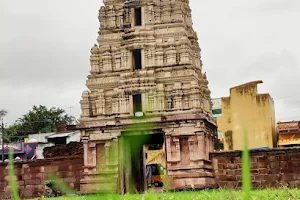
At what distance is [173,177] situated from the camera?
54.6ft

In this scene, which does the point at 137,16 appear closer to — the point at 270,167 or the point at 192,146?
the point at 192,146

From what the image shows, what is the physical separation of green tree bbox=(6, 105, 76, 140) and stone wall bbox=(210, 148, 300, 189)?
30535 mm

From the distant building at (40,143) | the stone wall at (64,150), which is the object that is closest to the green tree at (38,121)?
the distant building at (40,143)

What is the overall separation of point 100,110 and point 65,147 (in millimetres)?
4689

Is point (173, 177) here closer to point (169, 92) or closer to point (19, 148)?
point (169, 92)

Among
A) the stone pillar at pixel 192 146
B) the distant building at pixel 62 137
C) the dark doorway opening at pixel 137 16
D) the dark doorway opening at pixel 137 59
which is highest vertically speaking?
the dark doorway opening at pixel 137 16

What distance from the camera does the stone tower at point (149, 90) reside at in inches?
658

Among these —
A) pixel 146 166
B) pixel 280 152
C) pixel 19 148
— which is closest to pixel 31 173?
pixel 146 166

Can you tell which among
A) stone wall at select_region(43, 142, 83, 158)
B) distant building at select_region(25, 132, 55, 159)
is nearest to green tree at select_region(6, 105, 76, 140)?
distant building at select_region(25, 132, 55, 159)

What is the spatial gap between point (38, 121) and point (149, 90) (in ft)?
95.6

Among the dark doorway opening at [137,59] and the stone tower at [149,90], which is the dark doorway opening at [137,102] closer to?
the stone tower at [149,90]

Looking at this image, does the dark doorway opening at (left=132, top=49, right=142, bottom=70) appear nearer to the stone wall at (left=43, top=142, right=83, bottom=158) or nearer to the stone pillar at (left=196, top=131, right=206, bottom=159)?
the stone pillar at (left=196, top=131, right=206, bottom=159)

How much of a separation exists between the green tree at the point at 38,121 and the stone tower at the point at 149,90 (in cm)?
2747

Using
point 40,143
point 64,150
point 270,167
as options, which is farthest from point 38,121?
point 270,167
